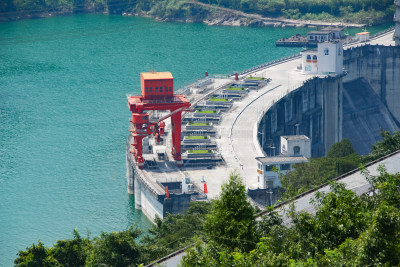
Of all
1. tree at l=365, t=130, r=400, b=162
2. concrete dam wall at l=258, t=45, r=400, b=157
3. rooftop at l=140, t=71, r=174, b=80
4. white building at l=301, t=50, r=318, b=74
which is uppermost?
rooftop at l=140, t=71, r=174, b=80

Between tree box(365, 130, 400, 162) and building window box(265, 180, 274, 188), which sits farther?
building window box(265, 180, 274, 188)

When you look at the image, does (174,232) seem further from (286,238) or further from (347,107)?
(347,107)

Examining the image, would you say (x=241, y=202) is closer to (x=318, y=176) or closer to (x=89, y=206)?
(x=318, y=176)

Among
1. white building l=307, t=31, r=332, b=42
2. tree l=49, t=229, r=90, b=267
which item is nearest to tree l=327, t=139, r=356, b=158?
tree l=49, t=229, r=90, b=267

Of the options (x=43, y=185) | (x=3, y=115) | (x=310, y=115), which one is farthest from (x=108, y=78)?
(x=43, y=185)

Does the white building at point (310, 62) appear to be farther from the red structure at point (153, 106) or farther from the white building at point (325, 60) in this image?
the red structure at point (153, 106)

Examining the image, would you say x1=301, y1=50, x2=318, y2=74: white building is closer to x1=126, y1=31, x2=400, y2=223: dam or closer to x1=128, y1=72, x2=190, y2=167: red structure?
x1=126, y1=31, x2=400, y2=223: dam
